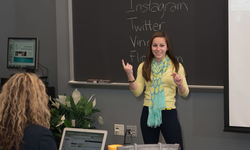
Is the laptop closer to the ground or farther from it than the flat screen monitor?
closer to the ground

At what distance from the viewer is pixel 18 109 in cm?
141

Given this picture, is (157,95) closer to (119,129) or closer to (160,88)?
(160,88)

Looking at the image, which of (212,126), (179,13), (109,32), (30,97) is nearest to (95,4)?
(109,32)

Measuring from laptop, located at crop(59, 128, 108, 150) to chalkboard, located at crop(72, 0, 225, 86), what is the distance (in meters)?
0.90

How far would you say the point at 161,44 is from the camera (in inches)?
95.7

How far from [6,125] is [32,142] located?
16 centimetres

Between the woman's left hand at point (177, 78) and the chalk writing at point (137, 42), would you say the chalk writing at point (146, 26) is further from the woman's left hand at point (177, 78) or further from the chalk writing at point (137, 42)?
the woman's left hand at point (177, 78)

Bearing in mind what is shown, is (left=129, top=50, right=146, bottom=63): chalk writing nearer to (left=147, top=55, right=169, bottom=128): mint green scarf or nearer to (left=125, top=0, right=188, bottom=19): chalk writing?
(left=125, top=0, right=188, bottom=19): chalk writing

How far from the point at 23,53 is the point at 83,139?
1508 millimetres

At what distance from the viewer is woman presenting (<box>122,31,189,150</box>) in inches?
94.0

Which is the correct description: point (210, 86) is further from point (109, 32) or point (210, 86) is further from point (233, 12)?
point (109, 32)

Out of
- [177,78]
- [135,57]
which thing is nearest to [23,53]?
[135,57]

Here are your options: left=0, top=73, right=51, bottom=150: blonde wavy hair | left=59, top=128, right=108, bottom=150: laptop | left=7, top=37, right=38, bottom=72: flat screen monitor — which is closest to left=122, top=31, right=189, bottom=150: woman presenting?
left=59, top=128, right=108, bottom=150: laptop

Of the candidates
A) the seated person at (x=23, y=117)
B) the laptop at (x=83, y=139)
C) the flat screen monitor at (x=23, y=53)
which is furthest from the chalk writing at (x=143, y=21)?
the seated person at (x=23, y=117)
